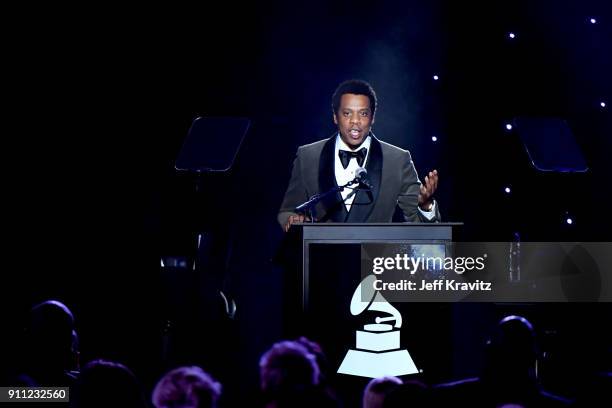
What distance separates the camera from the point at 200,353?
250 inches

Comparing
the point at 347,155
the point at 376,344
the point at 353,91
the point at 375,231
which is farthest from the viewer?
the point at 353,91

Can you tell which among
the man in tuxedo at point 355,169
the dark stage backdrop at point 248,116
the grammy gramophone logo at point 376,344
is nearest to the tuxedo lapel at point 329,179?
the man in tuxedo at point 355,169

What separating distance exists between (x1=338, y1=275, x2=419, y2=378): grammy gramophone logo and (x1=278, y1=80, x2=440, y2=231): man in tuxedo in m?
1.48

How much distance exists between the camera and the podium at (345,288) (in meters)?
4.39

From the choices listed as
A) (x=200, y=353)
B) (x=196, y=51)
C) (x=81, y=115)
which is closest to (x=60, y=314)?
(x=200, y=353)

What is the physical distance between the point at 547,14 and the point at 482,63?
68 centimetres

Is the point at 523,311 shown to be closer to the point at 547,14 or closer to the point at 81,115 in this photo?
the point at 547,14

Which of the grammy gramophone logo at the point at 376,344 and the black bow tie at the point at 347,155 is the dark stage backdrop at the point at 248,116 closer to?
the black bow tie at the point at 347,155

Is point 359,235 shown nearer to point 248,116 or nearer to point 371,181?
point 371,181

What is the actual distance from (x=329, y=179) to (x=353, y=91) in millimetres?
798

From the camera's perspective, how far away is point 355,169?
6125mm

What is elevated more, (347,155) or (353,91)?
(353,91)

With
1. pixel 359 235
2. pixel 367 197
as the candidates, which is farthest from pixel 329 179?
pixel 359 235

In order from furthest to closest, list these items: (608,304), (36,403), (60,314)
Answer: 1. (608,304)
2. (60,314)
3. (36,403)
